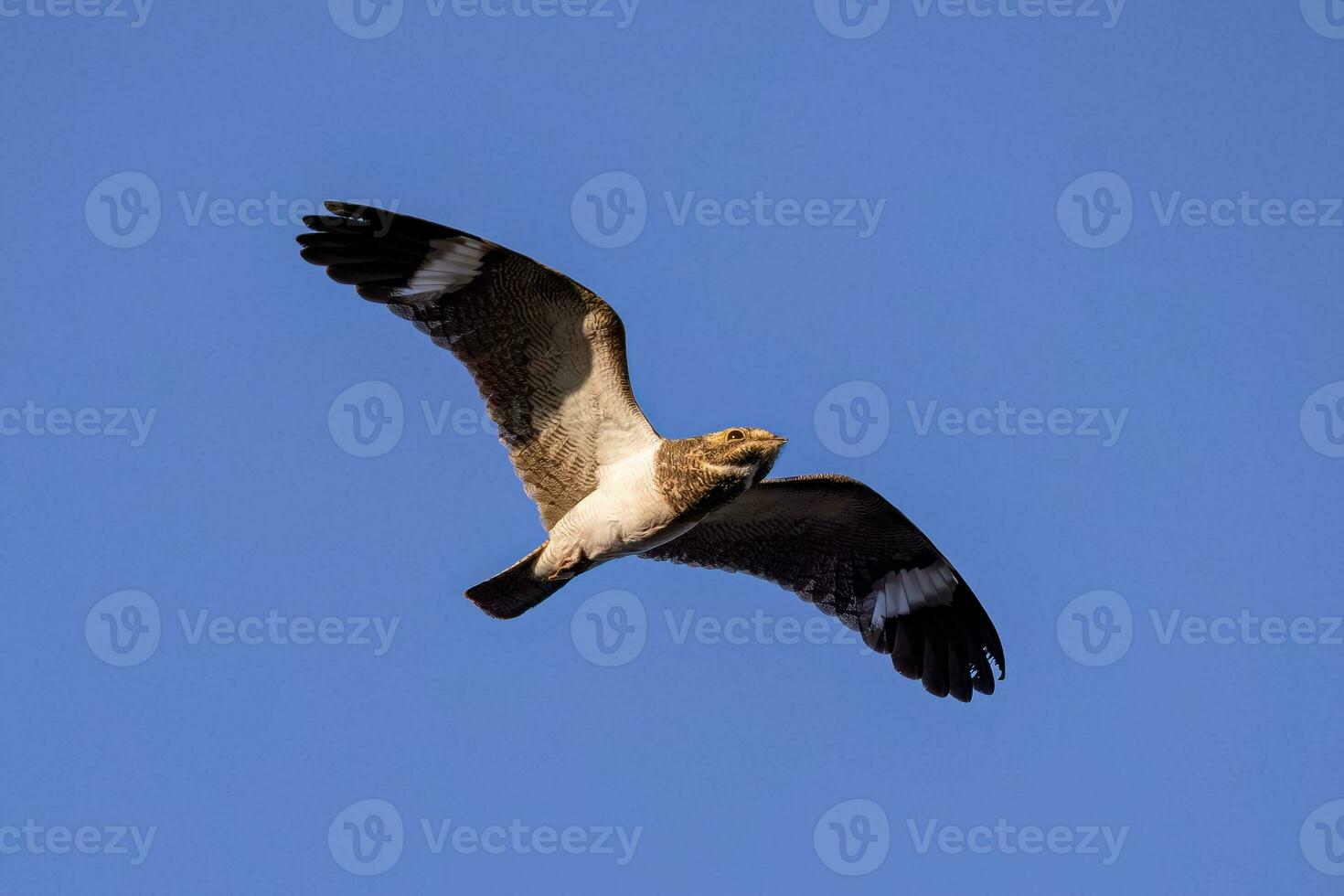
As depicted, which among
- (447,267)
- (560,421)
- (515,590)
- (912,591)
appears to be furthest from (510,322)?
(912,591)

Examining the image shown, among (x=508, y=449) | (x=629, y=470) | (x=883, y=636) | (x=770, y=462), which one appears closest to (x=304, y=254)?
(x=508, y=449)

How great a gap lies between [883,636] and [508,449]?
13.1 ft

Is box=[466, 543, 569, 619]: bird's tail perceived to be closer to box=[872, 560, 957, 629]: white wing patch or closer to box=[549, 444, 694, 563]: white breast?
box=[549, 444, 694, 563]: white breast

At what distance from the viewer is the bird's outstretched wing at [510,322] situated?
13.2 m

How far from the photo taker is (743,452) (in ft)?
40.7

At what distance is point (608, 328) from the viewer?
43.2ft

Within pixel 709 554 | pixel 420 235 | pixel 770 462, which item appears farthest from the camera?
pixel 709 554

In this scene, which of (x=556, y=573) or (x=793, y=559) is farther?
(x=793, y=559)

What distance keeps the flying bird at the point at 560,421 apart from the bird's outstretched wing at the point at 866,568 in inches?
1.8

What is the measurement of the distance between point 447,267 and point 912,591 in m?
5.28

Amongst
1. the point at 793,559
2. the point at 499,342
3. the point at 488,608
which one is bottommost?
the point at 488,608

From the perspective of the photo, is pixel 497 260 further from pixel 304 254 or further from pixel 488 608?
pixel 488 608

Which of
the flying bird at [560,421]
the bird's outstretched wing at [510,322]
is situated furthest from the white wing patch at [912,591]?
the bird's outstretched wing at [510,322]

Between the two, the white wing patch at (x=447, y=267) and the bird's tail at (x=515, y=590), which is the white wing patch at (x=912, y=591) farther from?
→ the white wing patch at (x=447, y=267)
